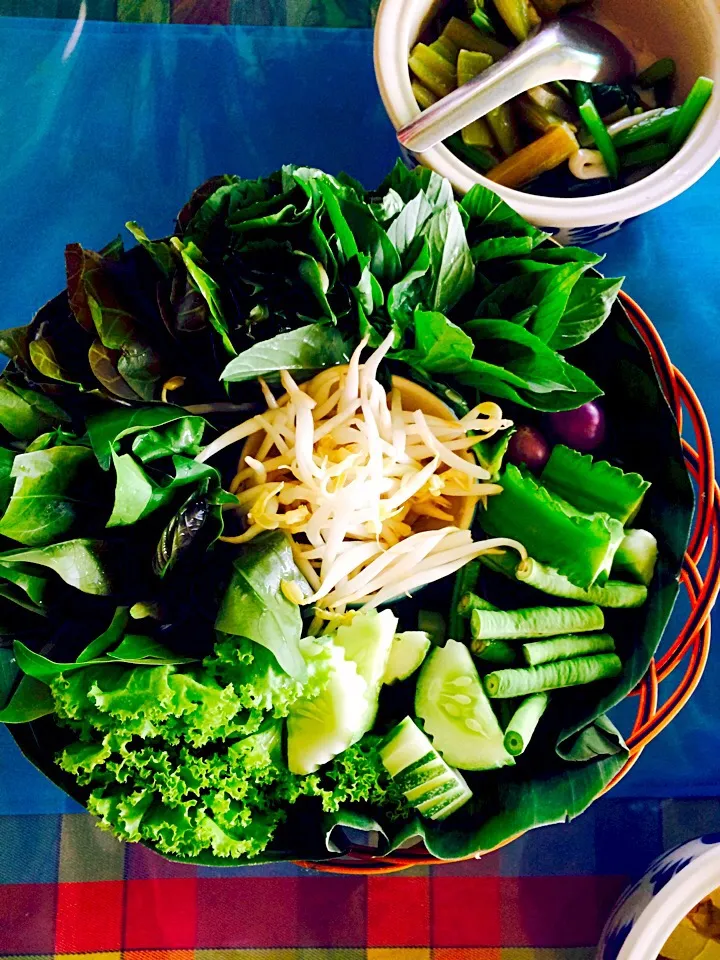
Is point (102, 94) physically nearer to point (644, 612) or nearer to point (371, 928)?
point (644, 612)

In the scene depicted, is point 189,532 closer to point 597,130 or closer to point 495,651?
point 495,651

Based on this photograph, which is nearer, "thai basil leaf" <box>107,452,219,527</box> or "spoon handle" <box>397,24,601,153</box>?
"thai basil leaf" <box>107,452,219,527</box>

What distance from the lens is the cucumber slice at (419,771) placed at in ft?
3.23

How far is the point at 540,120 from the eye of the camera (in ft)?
3.85

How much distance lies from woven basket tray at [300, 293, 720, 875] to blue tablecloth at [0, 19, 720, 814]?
0.69ft

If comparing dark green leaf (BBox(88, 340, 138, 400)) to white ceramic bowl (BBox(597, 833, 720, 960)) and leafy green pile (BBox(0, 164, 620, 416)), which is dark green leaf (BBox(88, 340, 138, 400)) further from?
white ceramic bowl (BBox(597, 833, 720, 960))

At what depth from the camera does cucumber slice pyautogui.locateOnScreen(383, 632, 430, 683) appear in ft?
3.35

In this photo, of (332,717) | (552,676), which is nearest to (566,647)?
(552,676)

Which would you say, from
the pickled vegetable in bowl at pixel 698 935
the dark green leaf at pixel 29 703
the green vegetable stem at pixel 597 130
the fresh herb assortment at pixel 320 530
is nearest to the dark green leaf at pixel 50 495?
the fresh herb assortment at pixel 320 530

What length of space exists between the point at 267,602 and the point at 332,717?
0.14 m

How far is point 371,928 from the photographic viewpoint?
1235mm

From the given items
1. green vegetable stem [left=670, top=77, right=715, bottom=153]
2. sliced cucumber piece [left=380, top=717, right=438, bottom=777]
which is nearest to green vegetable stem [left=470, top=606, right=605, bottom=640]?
sliced cucumber piece [left=380, top=717, right=438, bottom=777]

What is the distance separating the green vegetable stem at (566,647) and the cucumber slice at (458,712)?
7 cm

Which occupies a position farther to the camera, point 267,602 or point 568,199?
point 568,199
